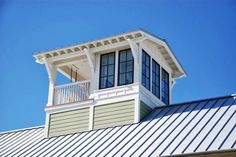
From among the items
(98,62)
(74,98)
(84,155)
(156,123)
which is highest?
(98,62)

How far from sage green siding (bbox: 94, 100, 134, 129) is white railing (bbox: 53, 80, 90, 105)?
A: 1.20 meters

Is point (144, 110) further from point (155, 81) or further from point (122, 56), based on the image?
point (122, 56)

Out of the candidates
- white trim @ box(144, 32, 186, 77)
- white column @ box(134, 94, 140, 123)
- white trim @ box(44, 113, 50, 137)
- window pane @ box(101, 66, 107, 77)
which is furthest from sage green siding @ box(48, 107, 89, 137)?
white trim @ box(144, 32, 186, 77)

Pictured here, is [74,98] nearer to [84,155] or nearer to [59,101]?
[59,101]

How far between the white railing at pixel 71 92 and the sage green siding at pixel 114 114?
47.2 inches

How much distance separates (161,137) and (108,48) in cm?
532

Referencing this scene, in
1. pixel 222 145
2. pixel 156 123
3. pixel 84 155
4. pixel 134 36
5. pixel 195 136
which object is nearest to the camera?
pixel 222 145

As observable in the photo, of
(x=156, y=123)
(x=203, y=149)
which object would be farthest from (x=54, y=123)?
(x=203, y=149)

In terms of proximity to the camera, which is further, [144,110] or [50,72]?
[50,72]

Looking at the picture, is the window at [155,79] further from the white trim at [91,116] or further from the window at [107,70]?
the white trim at [91,116]

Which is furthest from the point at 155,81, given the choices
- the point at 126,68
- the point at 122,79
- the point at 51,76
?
the point at 51,76

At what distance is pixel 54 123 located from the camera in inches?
810

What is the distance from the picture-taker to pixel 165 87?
72.2 feet

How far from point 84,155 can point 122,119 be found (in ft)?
8.94
